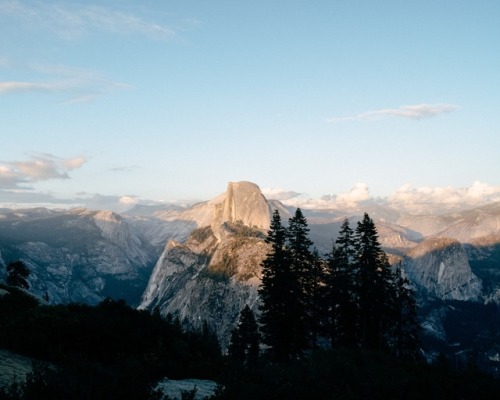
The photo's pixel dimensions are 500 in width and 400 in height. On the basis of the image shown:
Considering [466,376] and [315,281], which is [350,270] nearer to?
[315,281]

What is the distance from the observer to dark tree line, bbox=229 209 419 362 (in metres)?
43.8

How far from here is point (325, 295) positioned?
48.3 m

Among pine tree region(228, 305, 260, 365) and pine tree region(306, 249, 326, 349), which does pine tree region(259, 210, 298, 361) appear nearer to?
pine tree region(306, 249, 326, 349)

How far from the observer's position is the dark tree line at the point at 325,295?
43844 millimetres

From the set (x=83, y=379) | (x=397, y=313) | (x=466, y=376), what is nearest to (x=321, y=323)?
(x=397, y=313)

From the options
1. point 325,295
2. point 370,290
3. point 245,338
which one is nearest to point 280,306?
point 325,295

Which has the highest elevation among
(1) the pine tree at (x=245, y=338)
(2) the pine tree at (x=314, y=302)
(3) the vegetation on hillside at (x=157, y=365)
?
(3) the vegetation on hillside at (x=157, y=365)

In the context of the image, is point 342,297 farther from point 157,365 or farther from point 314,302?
point 157,365

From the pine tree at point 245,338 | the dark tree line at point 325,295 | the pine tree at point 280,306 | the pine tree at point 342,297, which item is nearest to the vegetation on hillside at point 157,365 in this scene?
the pine tree at point 280,306

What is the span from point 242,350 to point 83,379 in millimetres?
70417

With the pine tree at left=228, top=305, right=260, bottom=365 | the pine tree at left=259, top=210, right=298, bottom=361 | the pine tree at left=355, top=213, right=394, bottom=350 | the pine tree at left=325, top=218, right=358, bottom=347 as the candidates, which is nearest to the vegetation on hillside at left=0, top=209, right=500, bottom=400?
the pine tree at left=259, top=210, right=298, bottom=361

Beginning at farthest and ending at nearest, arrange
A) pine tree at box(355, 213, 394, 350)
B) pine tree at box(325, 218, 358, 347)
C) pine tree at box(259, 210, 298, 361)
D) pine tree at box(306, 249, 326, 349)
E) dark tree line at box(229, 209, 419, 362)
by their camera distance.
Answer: pine tree at box(325, 218, 358, 347), pine tree at box(306, 249, 326, 349), pine tree at box(355, 213, 394, 350), dark tree line at box(229, 209, 419, 362), pine tree at box(259, 210, 298, 361)

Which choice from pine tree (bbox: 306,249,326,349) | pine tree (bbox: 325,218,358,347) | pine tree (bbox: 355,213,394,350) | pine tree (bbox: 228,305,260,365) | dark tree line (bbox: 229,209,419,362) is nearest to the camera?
dark tree line (bbox: 229,209,419,362)

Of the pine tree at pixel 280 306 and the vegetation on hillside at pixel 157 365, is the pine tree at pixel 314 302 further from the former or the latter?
the vegetation on hillside at pixel 157 365
